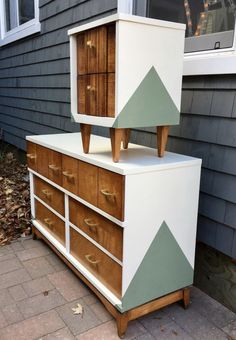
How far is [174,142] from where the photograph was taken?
2230mm

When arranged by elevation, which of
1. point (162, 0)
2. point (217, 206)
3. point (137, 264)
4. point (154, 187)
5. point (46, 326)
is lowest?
point (46, 326)

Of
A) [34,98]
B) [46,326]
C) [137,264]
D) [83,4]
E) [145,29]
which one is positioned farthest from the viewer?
[34,98]

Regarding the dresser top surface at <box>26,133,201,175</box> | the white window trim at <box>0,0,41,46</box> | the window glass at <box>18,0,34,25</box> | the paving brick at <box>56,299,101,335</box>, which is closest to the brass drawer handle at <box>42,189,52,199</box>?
the dresser top surface at <box>26,133,201,175</box>

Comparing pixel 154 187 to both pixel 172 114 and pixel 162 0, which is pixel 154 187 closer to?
pixel 172 114

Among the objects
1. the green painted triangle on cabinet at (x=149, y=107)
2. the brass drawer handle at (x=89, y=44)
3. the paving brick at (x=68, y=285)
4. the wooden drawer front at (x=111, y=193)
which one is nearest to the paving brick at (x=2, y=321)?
the paving brick at (x=68, y=285)

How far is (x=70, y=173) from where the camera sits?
2.06 m

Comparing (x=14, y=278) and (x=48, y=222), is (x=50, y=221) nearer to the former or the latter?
(x=48, y=222)

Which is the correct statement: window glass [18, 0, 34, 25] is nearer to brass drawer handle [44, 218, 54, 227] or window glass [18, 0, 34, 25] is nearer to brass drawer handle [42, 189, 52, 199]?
brass drawer handle [42, 189, 52, 199]

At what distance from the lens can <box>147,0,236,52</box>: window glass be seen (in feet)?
6.20

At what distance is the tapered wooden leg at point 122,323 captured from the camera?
5.65 ft

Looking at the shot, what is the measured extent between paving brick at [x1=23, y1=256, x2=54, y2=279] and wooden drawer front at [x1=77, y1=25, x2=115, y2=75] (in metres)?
1.39

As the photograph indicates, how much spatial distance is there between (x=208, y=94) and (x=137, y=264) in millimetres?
1058

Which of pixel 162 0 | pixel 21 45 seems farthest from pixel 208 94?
pixel 21 45

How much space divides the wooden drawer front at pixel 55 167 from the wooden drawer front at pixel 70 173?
7 centimetres
